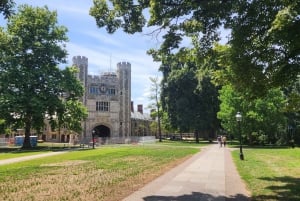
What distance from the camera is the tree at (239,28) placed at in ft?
41.3

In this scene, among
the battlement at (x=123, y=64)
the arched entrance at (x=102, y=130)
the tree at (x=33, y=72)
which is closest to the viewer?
the tree at (x=33, y=72)

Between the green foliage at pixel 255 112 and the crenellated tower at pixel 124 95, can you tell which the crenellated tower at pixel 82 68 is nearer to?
the crenellated tower at pixel 124 95

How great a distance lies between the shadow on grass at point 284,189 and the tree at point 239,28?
3.64 metres

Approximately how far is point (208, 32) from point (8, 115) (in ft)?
116

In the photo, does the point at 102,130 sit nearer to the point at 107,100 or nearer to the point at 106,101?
the point at 106,101

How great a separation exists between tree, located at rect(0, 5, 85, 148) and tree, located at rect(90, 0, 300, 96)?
31.9 metres

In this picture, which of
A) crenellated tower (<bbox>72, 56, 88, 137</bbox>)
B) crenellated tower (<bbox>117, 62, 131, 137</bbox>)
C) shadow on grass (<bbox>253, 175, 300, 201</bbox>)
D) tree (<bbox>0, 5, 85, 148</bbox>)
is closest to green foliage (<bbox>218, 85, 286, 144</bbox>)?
tree (<bbox>0, 5, 85, 148</bbox>)

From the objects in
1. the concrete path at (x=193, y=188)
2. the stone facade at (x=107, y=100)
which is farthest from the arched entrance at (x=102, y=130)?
the concrete path at (x=193, y=188)

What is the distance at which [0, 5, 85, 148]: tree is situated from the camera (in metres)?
45.1

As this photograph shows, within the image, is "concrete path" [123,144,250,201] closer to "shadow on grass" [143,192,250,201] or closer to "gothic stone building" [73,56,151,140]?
"shadow on grass" [143,192,250,201]

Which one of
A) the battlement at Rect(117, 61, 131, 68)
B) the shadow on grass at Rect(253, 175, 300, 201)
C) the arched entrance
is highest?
the battlement at Rect(117, 61, 131, 68)

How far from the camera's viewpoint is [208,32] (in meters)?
14.9

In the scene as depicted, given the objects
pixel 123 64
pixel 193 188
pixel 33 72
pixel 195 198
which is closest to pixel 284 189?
pixel 193 188

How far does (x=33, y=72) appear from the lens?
46.5 metres
